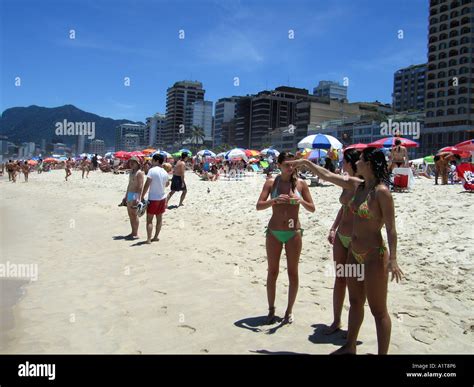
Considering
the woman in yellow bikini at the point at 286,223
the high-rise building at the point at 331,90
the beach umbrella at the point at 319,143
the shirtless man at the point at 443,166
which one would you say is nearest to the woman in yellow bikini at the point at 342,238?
the woman in yellow bikini at the point at 286,223

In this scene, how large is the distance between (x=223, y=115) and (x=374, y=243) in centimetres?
15840

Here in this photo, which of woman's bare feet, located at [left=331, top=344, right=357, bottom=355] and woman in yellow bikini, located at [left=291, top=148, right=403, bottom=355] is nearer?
woman in yellow bikini, located at [left=291, top=148, right=403, bottom=355]

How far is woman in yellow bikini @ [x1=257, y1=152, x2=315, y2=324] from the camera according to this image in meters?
4.04

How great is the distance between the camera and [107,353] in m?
3.47

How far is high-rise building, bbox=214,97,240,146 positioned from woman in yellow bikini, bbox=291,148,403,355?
151 metres

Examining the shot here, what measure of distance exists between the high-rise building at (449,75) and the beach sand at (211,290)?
231 feet

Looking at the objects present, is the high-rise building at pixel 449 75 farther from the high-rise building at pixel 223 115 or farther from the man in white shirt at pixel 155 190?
the high-rise building at pixel 223 115

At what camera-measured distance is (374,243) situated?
122 inches

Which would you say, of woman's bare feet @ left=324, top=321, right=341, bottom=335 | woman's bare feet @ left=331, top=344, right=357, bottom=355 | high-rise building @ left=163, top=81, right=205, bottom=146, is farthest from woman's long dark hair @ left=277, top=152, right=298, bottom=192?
high-rise building @ left=163, top=81, right=205, bottom=146

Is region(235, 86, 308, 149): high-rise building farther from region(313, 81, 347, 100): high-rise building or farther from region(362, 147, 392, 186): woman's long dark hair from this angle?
region(362, 147, 392, 186): woman's long dark hair

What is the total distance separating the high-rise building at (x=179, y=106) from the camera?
558 feet
